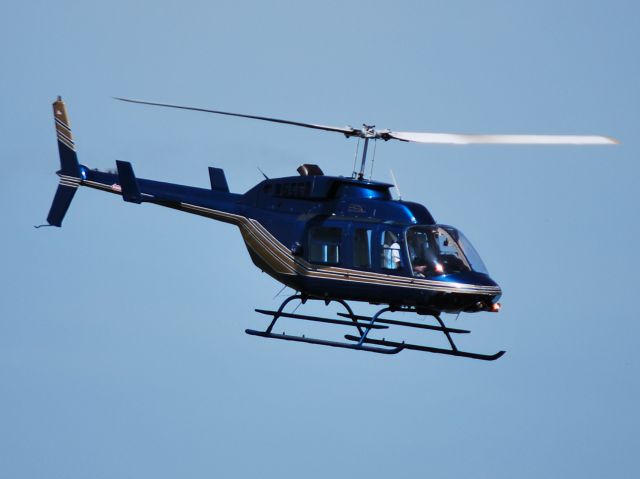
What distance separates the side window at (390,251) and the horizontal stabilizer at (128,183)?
5.32 m

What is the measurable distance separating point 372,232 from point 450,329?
2408 millimetres

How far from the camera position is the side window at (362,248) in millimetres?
21094

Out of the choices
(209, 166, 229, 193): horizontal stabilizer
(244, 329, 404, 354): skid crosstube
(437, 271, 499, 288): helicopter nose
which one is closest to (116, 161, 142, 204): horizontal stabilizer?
(209, 166, 229, 193): horizontal stabilizer

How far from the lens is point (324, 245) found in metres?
21.7

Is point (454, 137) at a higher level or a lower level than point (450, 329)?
higher

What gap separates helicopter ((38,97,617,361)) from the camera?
67.3ft

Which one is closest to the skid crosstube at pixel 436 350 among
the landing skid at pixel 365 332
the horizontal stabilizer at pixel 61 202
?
the landing skid at pixel 365 332

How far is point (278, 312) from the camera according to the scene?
22594mm

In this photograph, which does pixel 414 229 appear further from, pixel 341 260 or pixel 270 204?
pixel 270 204

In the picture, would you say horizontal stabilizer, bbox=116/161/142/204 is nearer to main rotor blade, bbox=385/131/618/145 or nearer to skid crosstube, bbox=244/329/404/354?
skid crosstube, bbox=244/329/404/354

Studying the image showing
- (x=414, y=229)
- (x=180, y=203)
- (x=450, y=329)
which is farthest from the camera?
(x=180, y=203)

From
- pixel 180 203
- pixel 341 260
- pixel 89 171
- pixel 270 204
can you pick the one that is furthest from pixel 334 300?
pixel 89 171

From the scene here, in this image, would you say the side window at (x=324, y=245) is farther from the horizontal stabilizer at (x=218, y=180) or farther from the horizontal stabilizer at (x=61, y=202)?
the horizontal stabilizer at (x=61, y=202)

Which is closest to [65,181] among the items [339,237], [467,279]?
[339,237]
